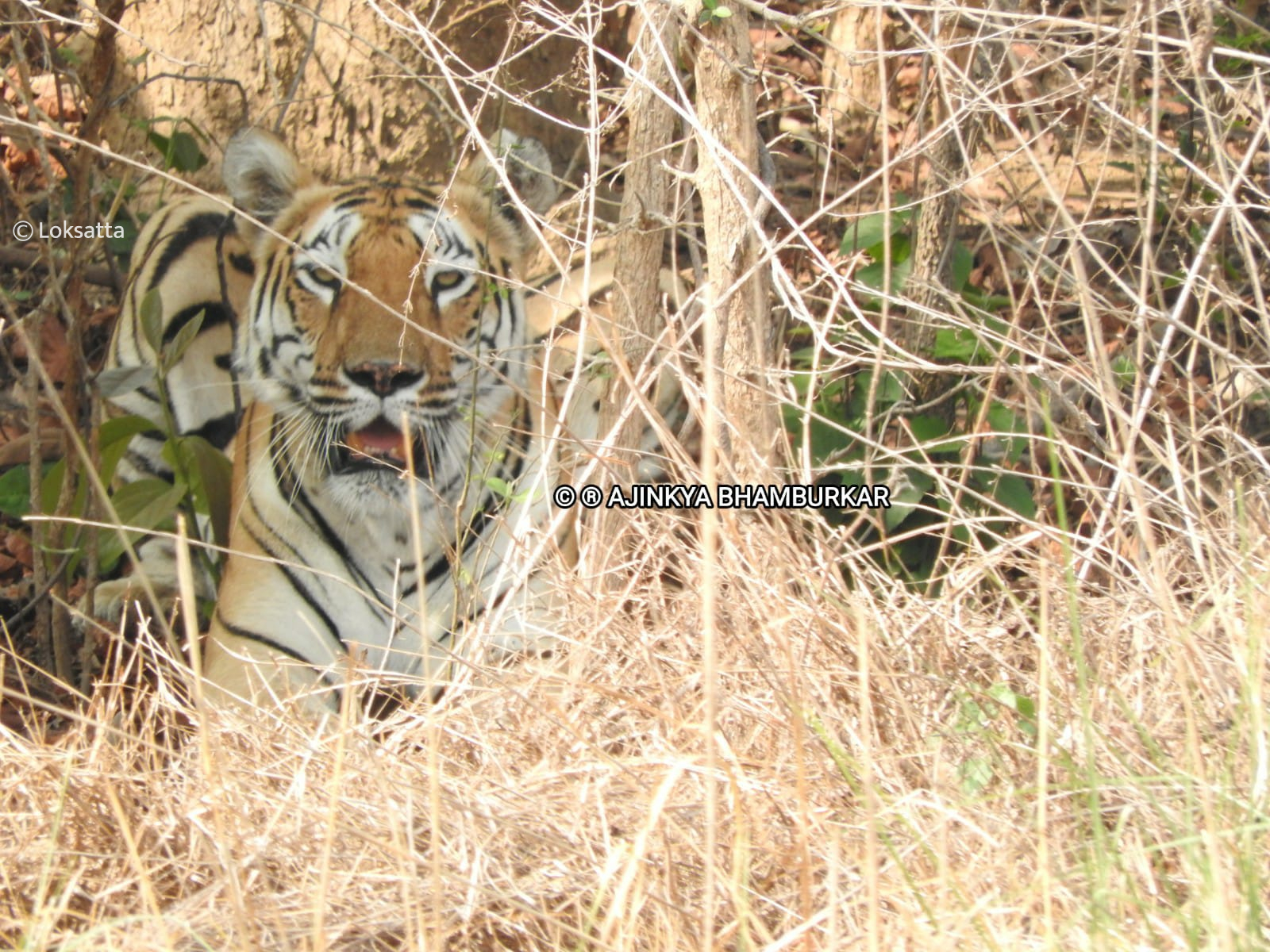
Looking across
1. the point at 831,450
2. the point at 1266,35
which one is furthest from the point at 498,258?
the point at 1266,35

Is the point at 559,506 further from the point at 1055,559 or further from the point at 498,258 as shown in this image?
the point at 1055,559

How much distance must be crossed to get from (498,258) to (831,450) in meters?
0.97

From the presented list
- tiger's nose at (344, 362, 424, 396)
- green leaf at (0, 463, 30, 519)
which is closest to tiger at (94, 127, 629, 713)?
tiger's nose at (344, 362, 424, 396)

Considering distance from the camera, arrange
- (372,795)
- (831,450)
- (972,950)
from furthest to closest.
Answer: (831,450) → (372,795) → (972,950)

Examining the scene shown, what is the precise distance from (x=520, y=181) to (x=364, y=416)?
2.40 feet

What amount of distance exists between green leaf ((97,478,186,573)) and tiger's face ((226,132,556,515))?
0.30m

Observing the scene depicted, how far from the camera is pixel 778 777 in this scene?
2.09 metres

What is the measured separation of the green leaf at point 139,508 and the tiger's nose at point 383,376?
55 centimetres

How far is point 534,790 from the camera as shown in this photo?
2287 millimetres

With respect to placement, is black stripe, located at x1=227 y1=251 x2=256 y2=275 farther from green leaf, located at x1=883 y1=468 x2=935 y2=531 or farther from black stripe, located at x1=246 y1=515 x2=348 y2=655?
green leaf, located at x1=883 y1=468 x2=935 y2=531

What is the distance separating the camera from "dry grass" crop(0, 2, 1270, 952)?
180 cm

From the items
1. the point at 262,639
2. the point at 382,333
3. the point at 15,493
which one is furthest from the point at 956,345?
the point at 15,493

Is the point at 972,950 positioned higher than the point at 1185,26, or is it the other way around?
the point at 1185,26

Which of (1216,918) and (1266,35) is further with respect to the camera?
(1266,35)
